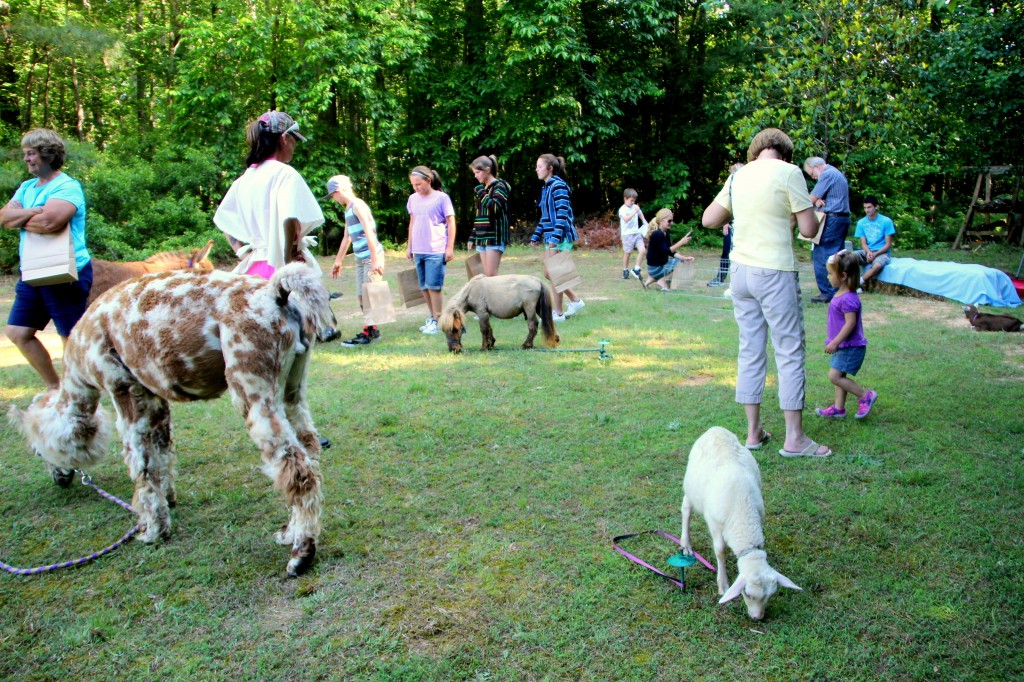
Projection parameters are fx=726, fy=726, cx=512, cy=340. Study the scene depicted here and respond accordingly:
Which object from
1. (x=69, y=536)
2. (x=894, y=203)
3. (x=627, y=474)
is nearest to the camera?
(x=69, y=536)

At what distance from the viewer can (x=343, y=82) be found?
19422mm

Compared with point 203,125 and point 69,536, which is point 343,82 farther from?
point 69,536

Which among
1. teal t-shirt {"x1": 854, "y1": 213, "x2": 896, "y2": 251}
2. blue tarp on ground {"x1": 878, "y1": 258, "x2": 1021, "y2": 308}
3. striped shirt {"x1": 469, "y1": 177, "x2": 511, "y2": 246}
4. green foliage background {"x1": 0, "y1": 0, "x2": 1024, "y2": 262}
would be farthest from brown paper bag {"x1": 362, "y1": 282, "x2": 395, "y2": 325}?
green foliage background {"x1": 0, "y1": 0, "x2": 1024, "y2": 262}

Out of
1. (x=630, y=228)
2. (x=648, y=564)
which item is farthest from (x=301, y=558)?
(x=630, y=228)

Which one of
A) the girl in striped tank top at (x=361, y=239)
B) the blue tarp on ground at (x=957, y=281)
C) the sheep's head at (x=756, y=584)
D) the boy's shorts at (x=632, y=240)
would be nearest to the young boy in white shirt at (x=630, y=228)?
the boy's shorts at (x=632, y=240)

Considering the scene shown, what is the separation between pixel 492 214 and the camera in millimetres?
8602

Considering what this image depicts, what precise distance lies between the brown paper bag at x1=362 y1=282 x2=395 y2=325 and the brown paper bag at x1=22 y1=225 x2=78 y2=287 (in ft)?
11.0

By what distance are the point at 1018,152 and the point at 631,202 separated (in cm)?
684

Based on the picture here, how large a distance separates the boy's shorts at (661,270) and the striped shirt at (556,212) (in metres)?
3.59

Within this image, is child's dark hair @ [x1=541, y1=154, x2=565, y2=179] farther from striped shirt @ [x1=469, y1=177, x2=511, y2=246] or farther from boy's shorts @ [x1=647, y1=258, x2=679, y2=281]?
boy's shorts @ [x1=647, y1=258, x2=679, y2=281]

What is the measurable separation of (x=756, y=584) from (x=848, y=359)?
2975 millimetres

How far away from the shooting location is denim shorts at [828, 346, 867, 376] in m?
5.35

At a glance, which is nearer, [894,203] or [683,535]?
[683,535]

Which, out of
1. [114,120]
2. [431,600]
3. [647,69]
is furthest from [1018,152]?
[114,120]
